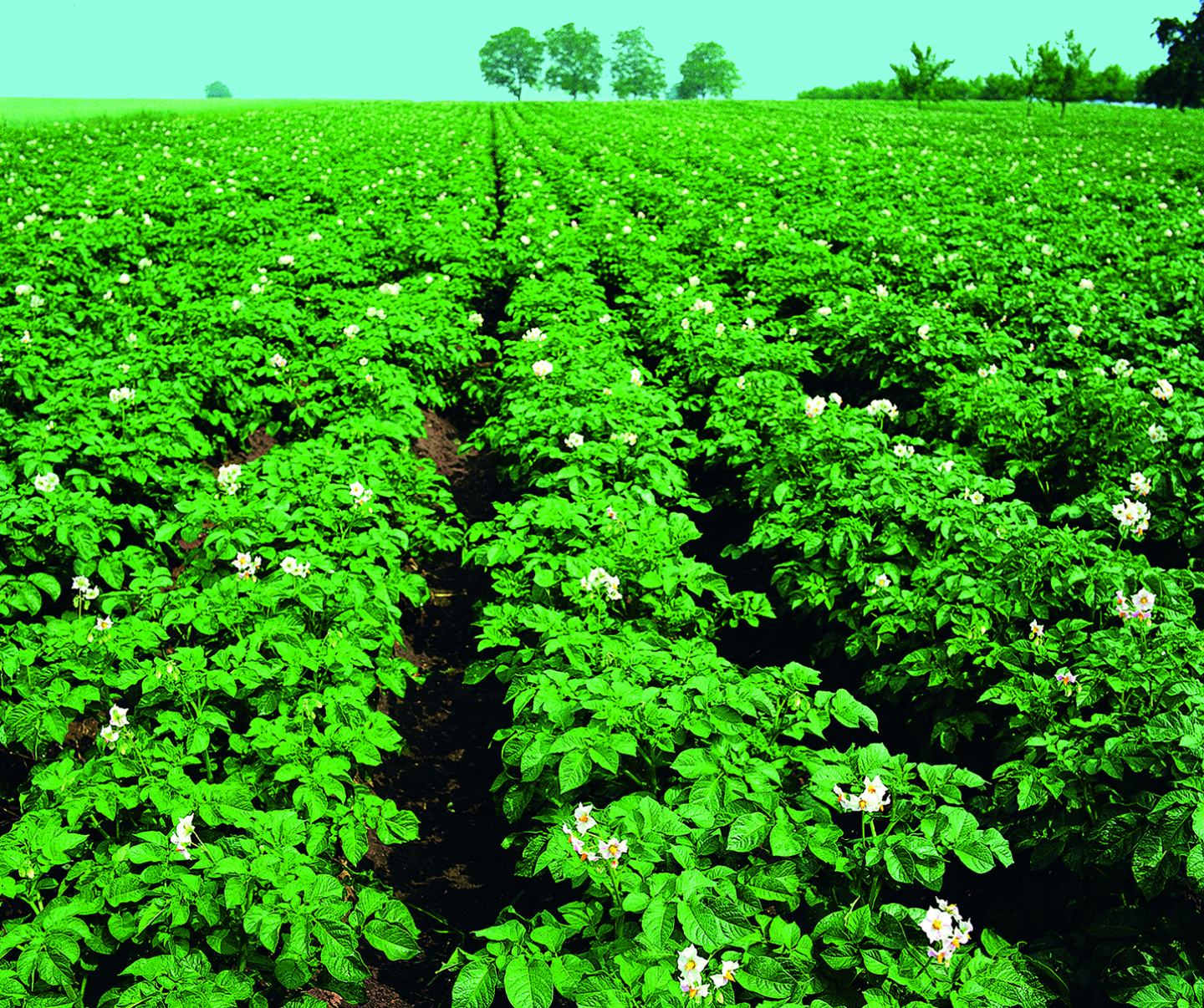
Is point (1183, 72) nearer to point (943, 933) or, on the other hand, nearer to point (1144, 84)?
point (1144, 84)

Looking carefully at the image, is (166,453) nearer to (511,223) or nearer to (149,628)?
(149,628)

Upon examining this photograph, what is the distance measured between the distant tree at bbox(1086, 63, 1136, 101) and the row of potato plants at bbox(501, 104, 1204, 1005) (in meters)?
60.3

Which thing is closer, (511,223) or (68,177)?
(511,223)

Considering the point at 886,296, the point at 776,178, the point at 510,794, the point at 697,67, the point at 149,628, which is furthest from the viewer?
the point at 697,67

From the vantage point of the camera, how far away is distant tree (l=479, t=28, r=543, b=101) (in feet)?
330

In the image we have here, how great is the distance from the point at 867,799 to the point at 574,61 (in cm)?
11523

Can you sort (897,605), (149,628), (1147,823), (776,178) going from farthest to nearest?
(776,178)
(897,605)
(149,628)
(1147,823)

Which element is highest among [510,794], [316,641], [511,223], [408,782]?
[511,223]

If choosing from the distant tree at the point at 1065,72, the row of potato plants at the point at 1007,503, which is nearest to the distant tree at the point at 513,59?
the distant tree at the point at 1065,72

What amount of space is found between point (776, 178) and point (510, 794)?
14.6 meters

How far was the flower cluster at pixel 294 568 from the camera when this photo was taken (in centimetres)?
342

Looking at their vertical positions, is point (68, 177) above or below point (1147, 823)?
Answer: above

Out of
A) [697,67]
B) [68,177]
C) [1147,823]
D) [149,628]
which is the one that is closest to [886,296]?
[1147,823]

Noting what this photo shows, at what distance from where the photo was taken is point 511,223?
10.7m
